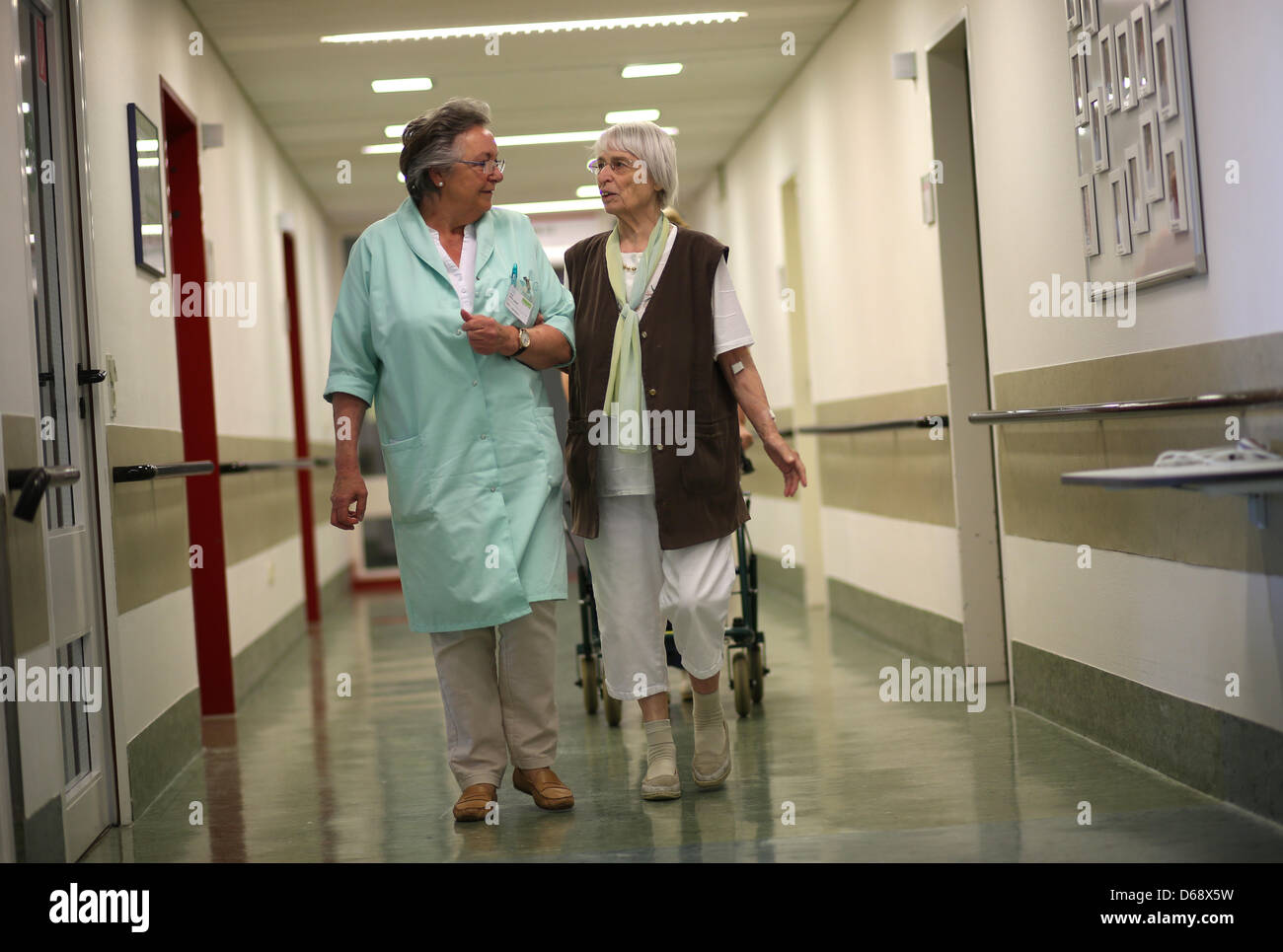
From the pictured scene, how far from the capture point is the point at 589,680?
4.66 meters

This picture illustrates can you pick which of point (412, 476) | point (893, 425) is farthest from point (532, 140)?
point (412, 476)

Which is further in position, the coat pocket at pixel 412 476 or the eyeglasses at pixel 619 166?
the eyeglasses at pixel 619 166

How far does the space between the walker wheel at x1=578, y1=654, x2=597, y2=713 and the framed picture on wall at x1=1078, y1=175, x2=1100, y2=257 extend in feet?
6.66

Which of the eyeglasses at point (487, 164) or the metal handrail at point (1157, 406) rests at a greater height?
the eyeglasses at point (487, 164)

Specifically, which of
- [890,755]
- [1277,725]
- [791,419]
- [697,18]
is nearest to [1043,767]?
[890,755]

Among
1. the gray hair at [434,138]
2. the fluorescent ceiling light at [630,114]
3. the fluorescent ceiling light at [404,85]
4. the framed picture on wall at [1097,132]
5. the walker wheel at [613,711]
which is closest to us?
→ the gray hair at [434,138]

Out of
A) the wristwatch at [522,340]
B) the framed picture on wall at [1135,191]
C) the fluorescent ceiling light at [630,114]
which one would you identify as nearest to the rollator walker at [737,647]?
the wristwatch at [522,340]

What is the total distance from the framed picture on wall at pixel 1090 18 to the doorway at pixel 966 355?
1499 mm

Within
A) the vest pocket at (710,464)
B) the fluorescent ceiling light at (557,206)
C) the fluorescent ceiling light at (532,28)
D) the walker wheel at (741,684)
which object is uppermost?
the fluorescent ceiling light at (557,206)

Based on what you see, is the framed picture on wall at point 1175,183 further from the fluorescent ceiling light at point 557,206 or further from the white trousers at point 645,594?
the fluorescent ceiling light at point 557,206

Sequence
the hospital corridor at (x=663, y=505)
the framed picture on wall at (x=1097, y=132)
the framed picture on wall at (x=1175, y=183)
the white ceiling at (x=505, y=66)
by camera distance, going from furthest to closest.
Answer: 1. the white ceiling at (x=505, y=66)
2. the framed picture on wall at (x=1097, y=132)
3. the framed picture on wall at (x=1175, y=183)
4. the hospital corridor at (x=663, y=505)

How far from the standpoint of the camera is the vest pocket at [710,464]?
3.39 m

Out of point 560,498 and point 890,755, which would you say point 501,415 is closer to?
point 560,498

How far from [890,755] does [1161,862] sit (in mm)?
1208
